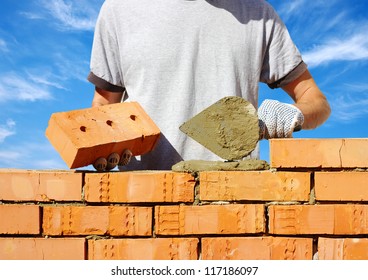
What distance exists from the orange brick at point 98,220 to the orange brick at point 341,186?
703 mm

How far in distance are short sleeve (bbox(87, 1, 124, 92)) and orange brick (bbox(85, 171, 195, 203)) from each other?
4.16ft

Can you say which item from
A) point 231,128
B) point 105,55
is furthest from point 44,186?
point 105,55

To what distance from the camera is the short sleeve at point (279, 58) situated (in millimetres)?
2988

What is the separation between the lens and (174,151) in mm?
2744

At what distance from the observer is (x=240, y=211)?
6.13 feet

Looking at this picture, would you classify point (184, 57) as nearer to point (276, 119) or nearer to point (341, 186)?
point (276, 119)

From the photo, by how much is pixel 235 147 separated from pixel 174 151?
2.58ft

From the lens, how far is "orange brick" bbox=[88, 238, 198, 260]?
1.88 m

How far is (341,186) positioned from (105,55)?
1.83 m

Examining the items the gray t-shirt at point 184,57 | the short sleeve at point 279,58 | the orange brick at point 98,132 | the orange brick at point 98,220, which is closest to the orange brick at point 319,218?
the orange brick at point 98,220

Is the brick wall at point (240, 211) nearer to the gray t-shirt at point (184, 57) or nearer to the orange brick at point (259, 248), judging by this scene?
the orange brick at point (259, 248)

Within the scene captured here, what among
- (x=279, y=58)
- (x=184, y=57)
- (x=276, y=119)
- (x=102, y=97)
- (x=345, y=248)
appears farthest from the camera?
(x=102, y=97)

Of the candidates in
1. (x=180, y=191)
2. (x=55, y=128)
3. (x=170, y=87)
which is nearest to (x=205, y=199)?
(x=180, y=191)
